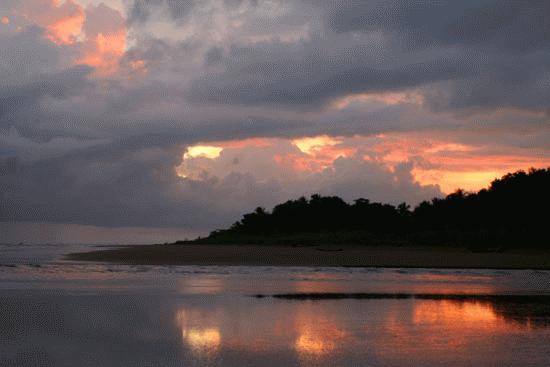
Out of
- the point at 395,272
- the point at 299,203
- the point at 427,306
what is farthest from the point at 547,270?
the point at 299,203

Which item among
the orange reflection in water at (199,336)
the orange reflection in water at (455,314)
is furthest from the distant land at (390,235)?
the orange reflection in water at (199,336)

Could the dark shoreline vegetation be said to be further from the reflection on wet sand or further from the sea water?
the reflection on wet sand

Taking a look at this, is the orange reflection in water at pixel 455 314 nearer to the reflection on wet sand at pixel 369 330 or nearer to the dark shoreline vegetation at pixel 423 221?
the reflection on wet sand at pixel 369 330

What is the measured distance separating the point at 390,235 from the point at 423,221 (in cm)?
1045

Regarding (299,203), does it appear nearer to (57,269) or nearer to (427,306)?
(57,269)

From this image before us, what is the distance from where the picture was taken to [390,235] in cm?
7100

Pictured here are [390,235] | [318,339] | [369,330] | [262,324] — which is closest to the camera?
[318,339]

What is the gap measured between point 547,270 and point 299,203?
5587 centimetres

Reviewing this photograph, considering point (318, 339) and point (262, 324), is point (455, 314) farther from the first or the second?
point (318, 339)

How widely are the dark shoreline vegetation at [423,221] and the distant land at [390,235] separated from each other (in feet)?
0.35

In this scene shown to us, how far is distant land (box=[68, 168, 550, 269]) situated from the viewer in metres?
48.9

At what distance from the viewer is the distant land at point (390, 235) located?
48.9m

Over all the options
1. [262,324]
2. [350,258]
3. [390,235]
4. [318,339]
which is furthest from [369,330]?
[390,235]

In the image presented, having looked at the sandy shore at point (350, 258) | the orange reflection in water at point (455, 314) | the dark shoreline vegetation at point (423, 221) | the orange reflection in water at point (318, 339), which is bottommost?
the orange reflection in water at point (318, 339)
